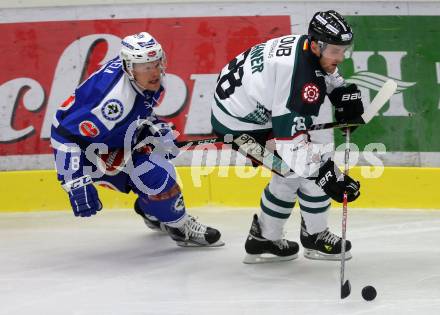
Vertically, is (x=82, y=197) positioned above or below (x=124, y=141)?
below

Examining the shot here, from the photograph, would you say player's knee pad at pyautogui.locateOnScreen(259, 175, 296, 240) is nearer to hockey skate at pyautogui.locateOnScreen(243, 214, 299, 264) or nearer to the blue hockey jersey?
hockey skate at pyautogui.locateOnScreen(243, 214, 299, 264)

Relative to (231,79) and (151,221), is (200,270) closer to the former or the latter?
(151,221)

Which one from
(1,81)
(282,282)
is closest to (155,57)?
(282,282)

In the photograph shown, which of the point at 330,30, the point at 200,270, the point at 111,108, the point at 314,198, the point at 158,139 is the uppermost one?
the point at 330,30

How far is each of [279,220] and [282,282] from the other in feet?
1.09

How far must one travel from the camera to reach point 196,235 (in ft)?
14.8

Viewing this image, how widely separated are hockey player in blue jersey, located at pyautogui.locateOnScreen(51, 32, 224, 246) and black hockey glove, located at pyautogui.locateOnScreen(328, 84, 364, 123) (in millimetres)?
830

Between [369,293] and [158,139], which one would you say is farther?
[158,139]

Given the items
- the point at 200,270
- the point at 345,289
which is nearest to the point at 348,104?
the point at 345,289

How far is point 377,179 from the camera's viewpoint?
17.1 ft

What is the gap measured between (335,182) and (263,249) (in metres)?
0.69

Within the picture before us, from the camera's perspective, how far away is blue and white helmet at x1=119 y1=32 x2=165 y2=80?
13.5ft

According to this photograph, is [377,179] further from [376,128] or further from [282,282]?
[282,282]

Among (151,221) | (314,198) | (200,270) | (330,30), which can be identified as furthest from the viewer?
(151,221)
